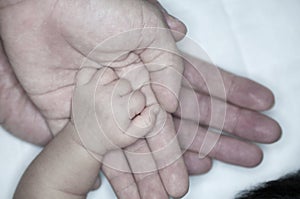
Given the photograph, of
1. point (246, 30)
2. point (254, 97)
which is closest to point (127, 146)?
point (254, 97)

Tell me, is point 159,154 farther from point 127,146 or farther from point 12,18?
point 12,18

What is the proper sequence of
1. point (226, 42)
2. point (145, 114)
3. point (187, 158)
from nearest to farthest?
point (145, 114) → point (187, 158) → point (226, 42)

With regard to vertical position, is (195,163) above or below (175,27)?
below

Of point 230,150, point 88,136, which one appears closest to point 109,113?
point 88,136

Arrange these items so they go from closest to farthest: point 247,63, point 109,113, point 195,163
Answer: point 109,113, point 195,163, point 247,63

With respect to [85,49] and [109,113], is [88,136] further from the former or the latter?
[85,49]

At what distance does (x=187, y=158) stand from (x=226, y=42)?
0.30 meters

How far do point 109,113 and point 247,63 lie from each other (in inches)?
15.4

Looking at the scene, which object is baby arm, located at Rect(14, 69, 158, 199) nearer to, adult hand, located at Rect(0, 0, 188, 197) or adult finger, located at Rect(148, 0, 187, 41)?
adult hand, located at Rect(0, 0, 188, 197)

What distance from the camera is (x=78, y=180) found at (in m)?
0.95

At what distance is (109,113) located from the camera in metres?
0.92

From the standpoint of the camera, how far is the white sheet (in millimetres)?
1047

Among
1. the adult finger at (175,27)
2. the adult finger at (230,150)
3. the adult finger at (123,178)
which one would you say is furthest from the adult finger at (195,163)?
the adult finger at (175,27)

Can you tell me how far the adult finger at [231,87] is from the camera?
1.04 meters
